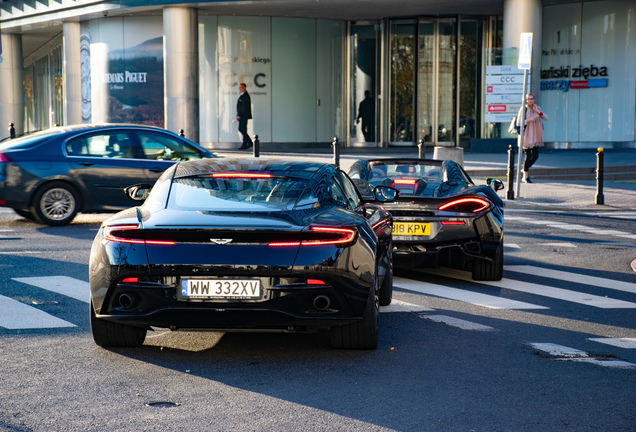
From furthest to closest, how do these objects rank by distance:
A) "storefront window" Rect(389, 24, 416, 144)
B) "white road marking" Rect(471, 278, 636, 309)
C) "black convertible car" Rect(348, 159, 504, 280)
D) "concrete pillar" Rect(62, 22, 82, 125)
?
"concrete pillar" Rect(62, 22, 82, 125) < "storefront window" Rect(389, 24, 416, 144) < "black convertible car" Rect(348, 159, 504, 280) < "white road marking" Rect(471, 278, 636, 309)

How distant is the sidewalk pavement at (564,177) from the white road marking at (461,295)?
326 inches

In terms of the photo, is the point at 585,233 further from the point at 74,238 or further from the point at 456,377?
the point at 456,377

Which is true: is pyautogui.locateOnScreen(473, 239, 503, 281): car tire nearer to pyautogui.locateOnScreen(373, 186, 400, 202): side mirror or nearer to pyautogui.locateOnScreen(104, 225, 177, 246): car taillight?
pyautogui.locateOnScreen(373, 186, 400, 202): side mirror

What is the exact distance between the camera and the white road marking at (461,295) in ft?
25.9

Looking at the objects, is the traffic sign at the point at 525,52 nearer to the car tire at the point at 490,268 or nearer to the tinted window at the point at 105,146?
the tinted window at the point at 105,146

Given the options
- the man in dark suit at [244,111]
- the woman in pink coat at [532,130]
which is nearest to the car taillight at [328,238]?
the woman in pink coat at [532,130]

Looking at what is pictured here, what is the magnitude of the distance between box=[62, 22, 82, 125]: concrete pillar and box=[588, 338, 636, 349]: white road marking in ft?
103

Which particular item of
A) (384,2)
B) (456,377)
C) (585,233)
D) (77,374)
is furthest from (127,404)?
(384,2)

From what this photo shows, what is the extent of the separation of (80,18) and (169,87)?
6.89m

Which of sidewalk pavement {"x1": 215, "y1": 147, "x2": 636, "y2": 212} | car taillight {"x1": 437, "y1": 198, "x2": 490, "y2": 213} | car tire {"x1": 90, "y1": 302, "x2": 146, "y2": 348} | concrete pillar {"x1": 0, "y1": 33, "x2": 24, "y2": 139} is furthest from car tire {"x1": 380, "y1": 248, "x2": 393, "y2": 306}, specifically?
concrete pillar {"x1": 0, "y1": 33, "x2": 24, "y2": 139}

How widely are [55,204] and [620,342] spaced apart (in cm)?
911

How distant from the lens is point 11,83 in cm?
4275

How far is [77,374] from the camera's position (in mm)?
5367

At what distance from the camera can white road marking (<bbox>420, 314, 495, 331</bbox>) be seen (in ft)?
22.6
